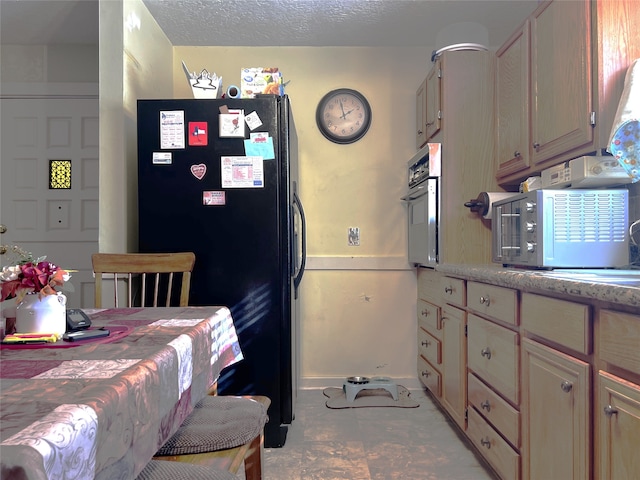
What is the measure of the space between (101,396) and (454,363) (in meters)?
2.01

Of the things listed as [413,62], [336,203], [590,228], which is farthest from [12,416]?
[413,62]

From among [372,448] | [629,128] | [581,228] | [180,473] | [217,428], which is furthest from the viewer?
[372,448]

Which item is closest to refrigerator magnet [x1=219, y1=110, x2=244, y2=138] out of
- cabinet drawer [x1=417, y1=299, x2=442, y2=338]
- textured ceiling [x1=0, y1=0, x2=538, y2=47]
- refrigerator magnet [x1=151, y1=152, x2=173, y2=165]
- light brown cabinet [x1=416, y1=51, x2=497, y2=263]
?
refrigerator magnet [x1=151, y1=152, x2=173, y2=165]

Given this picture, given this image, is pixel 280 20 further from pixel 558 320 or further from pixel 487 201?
pixel 558 320

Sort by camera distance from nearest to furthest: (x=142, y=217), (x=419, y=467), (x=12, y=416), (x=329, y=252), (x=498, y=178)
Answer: (x=12, y=416) → (x=419, y=467) → (x=142, y=217) → (x=498, y=178) → (x=329, y=252)

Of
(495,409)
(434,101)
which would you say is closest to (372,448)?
(495,409)

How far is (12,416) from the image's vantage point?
532 mm

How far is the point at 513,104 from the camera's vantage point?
90.8 inches

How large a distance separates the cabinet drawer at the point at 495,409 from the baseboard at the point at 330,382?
3.74ft

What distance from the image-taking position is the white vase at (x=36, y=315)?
101 cm

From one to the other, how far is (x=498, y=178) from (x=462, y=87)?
1.87 ft

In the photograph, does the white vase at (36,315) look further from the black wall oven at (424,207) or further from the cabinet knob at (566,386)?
the black wall oven at (424,207)

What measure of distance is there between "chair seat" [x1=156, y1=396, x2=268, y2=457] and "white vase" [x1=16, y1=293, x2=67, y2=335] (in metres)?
0.37

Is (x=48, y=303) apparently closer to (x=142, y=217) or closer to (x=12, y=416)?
(x=12, y=416)
